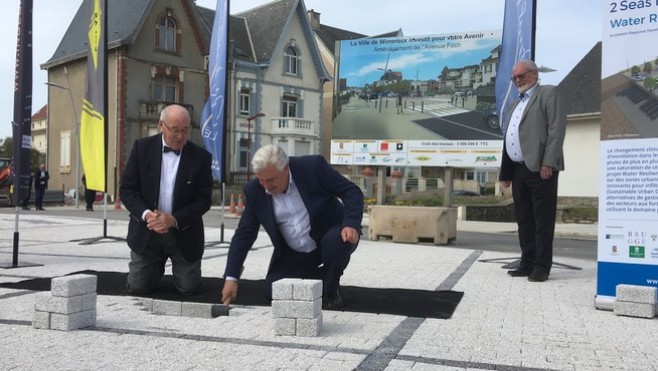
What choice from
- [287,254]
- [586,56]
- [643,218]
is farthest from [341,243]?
[586,56]

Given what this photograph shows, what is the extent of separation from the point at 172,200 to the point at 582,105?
2361cm

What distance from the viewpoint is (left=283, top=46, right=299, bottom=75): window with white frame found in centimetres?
4222

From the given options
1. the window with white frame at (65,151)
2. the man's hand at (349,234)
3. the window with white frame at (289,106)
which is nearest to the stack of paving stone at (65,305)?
the man's hand at (349,234)

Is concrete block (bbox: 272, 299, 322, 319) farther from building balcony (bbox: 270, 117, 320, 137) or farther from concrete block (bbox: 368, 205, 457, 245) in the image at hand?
building balcony (bbox: 270, 117, 320, 137)

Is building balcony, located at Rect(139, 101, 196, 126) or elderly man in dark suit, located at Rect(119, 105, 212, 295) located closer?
elderly man in dark suit, located at Rect(119, 105, 212, 295)

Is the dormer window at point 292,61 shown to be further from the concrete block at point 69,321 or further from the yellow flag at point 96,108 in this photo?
the concrete block at point 69,321

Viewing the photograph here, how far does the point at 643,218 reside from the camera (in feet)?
15.8

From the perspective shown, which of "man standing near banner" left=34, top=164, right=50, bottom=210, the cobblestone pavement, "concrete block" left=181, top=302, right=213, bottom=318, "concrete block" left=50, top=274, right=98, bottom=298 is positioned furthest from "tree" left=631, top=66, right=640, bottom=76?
"man standing near banner" left=34, top=164, right=50, bottom=210

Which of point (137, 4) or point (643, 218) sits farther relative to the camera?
point (137, 4)

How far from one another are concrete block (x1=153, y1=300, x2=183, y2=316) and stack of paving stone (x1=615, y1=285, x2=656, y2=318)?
3.32 metres

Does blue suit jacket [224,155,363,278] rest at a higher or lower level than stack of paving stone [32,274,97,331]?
higher

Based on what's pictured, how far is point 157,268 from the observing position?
17.9ft

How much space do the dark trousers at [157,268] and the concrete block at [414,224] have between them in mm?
7049

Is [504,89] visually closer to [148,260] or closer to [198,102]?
[148,260]
